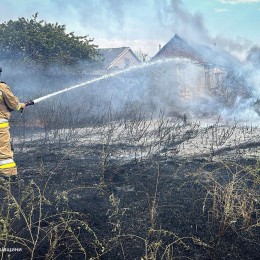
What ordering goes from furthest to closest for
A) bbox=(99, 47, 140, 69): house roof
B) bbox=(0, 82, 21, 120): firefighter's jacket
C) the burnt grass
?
bbox=(99, 47, 140, 69): house roof
bbox=(0, 82, 21, 120): firefighter's jacket
the burnt grass

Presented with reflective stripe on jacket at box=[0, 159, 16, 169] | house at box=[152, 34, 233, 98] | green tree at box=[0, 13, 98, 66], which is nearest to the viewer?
reflective stripe on jacket at box=[0, 159, 16, 169]

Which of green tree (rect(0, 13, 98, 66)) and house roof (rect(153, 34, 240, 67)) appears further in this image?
house roof (rect(153, 34, 240, 67))

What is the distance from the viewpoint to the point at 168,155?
690 cm

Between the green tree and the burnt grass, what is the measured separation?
785 cm

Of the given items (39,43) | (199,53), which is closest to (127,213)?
(39,43)

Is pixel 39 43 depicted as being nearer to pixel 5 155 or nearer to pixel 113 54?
pixel 5 155

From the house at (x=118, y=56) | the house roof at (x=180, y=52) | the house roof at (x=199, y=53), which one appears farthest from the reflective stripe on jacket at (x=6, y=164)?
the house at (x=118, y=56)

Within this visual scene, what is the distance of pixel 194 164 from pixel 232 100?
11.8 meters

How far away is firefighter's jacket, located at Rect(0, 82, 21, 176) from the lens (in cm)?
516

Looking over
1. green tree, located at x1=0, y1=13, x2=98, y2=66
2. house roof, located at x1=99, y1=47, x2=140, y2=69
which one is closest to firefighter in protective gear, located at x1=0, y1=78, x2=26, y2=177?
green tree, located at x1=0, y1=13, x2=98, y2=66

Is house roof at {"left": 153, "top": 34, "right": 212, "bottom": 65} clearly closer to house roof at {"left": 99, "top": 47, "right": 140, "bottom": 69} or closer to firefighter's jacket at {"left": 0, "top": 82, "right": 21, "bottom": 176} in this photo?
house roof at {"left": 99, "top": 47, "right": 140, "bottom": 69}

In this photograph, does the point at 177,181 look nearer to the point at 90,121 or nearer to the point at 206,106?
the point at 90,121

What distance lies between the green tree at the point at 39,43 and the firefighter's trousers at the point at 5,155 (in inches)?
339

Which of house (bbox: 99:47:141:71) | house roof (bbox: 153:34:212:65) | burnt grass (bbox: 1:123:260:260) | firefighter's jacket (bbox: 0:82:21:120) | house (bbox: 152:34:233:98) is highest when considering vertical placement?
house (bbox: 99:47:141:71)
